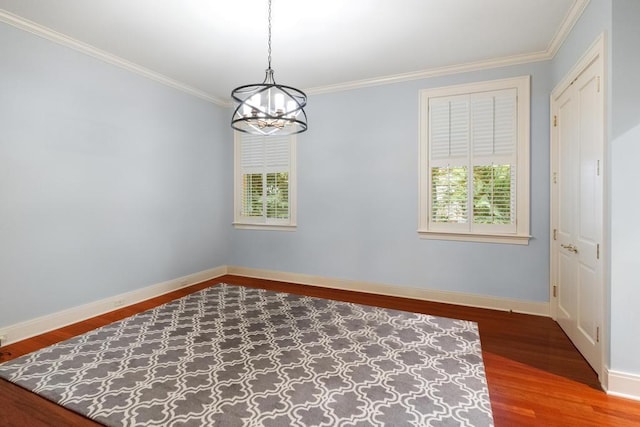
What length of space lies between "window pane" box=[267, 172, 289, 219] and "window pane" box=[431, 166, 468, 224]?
2.18 metres

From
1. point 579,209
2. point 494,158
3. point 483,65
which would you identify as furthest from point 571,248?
point 483,65

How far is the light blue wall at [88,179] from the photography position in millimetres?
2875

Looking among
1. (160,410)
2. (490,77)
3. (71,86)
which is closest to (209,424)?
(160,410)

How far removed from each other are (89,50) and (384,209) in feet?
12.6

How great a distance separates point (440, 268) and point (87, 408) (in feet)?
11.9

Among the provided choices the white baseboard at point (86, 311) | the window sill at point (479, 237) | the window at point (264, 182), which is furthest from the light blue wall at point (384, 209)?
the white baseboard at point (86, 311)

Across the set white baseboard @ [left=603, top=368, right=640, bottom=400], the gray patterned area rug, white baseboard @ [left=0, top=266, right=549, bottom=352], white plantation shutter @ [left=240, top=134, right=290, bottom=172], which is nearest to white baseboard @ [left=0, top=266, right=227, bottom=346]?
white baseboard @ [left=0, top=266, right=549, bottom=352]

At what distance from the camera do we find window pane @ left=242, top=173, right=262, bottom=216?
523 centimetres

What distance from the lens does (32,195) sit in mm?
2984

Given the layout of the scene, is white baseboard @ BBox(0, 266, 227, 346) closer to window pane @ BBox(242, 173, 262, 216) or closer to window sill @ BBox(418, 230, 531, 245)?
window pane @ BBox(242, 173, 262, 216)

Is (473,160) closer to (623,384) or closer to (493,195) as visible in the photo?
(493,195)

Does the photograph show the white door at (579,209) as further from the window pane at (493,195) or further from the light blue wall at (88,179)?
the light blue wall at (88,179)

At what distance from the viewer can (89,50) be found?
3.39 meters

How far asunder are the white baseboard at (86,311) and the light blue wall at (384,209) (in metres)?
1.36
